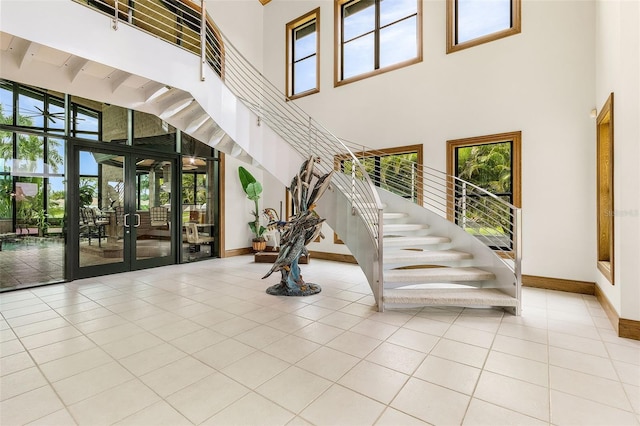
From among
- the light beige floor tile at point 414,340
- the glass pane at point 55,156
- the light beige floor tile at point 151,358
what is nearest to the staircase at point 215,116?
the light beige floor tile at point 414,340

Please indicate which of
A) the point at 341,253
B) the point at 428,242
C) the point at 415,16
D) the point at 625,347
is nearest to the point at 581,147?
the point at 428,242

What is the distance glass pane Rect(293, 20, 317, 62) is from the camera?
8.04 meters

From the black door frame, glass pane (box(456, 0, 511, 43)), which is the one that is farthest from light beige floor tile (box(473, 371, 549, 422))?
the black door frame

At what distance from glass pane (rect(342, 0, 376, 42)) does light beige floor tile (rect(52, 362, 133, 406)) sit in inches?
295

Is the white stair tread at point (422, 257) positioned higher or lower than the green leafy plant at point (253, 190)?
lower

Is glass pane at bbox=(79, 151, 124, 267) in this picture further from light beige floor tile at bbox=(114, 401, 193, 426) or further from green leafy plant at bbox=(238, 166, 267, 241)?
Answer: light beige floor tile at bbox=(114, 401, 193, 426)

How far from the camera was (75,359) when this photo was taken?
2.67 meters

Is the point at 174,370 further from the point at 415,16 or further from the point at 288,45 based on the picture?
the point at 288,45

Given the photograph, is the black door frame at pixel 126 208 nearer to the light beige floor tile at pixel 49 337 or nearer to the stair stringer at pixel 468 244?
the light beige floor tile at pixel 49 337

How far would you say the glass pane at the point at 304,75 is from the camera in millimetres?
8023

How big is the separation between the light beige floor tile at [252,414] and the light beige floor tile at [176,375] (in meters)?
0.48

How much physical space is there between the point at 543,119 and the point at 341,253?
457cm

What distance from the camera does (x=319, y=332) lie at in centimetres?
326

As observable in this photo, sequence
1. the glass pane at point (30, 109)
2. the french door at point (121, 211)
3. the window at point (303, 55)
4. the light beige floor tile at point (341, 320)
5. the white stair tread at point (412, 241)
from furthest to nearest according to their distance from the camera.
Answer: the window at point (303, 55), the french door at point (121, 211), the glass pane at point (30, 109), the white stair tread at point (412, 241), the light beige floor tile at point (341, 320)
